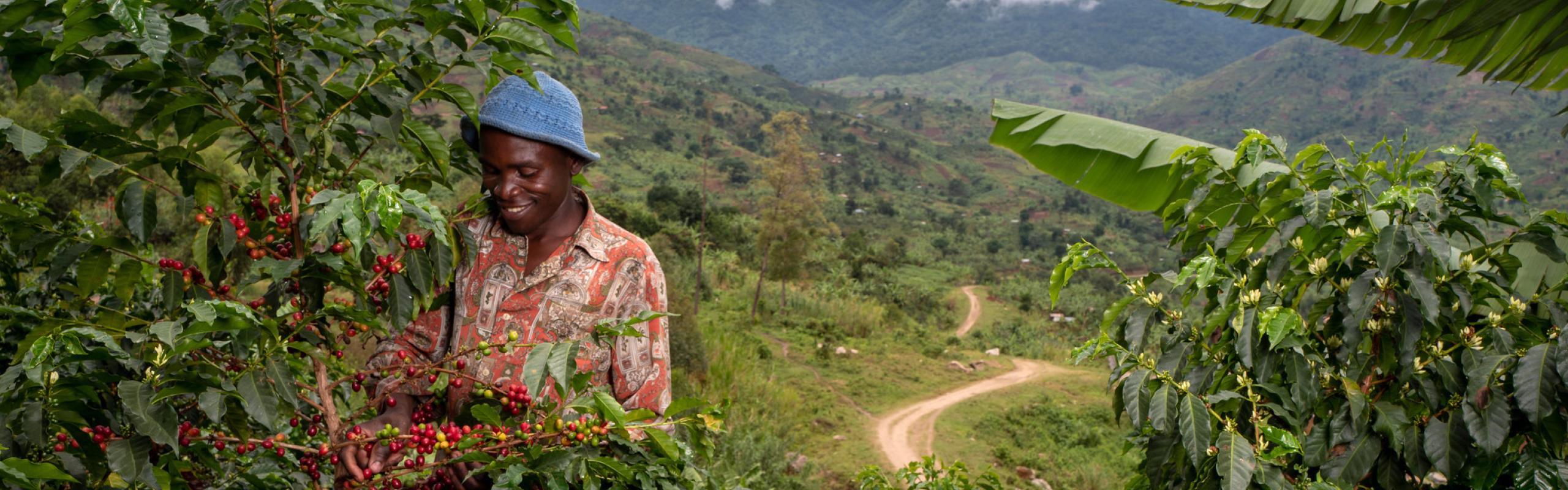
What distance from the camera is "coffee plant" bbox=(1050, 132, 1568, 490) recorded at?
5.76 ft

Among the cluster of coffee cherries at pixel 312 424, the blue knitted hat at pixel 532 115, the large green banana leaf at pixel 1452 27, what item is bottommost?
the cluster of coffee cherries at pixel 312 424

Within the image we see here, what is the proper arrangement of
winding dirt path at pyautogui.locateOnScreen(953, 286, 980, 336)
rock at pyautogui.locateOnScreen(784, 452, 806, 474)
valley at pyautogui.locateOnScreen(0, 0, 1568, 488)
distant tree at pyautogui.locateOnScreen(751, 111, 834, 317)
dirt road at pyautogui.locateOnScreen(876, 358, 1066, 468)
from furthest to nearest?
winding dirt path at pyautogui.locateOnScreen(953, 286, 980, 336), distant tree at pyautogui.locateOnScreen(751, 111, 834, 317), dirt road at pyautogui.locateOnScreen(876, 358, 1066, 468), valley at pyautogui.locateOnScreen(0, 0, 1568, 488), rock at pyautogui.locateOnScreen(784, 452, 806, 474)

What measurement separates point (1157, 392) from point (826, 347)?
1261cm

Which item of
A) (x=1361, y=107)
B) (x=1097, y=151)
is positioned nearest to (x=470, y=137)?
(x=1097, y=151)

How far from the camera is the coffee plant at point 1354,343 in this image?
1.75 m

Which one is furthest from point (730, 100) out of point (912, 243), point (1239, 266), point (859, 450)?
point (1239, 266)

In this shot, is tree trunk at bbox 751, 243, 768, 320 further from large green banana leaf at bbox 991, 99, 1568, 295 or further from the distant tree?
large green banana leaf at bbox 991, 99, 1568, 295

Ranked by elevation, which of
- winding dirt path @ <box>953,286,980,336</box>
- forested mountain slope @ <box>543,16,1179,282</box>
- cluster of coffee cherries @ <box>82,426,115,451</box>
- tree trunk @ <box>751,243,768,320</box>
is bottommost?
forested mountain slope @ <box>543,16,1179,282</box>

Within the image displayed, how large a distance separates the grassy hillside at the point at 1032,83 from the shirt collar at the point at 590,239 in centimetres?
10862

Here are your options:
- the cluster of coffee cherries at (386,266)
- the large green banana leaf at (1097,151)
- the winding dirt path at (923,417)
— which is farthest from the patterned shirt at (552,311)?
the winding dirt path at (923,417)

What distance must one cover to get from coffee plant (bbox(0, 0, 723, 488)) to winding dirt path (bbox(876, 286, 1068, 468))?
6.98 metres

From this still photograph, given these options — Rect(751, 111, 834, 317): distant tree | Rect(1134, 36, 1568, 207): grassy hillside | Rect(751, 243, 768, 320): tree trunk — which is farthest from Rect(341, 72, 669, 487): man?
Rect(1134, 36, 1568, 207): grassy hillside

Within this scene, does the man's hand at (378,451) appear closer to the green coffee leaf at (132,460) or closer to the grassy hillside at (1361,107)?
the green coffee leaf at (132,460)

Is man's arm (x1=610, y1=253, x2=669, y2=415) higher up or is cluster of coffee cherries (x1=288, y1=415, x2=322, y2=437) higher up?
man's arm (x1=610, y1=253, x2=669, y2=415)
